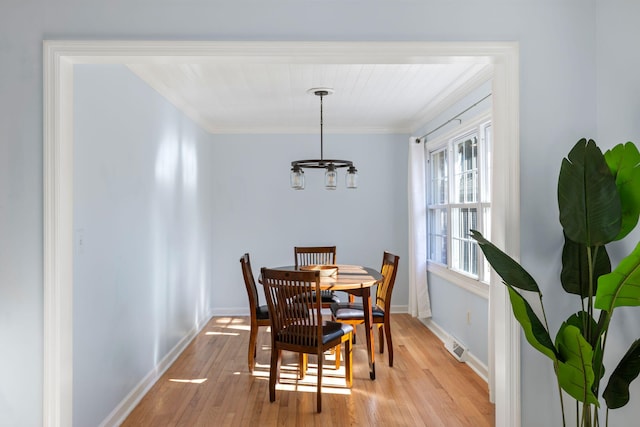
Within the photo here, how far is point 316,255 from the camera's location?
529cm

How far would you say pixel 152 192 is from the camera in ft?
11.6

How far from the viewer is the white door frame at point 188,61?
6.44 feet

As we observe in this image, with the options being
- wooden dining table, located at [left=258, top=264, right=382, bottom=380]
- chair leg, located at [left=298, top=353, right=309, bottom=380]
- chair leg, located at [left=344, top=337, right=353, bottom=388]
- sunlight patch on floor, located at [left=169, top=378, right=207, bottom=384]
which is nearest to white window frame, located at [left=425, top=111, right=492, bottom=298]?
wooden dining table, located at [left=258, top=264, right=382, bottom=380]

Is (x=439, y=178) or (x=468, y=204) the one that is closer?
(x=468, y=204)

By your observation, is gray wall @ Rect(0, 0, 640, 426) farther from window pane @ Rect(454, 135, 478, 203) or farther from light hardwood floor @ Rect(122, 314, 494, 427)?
window pane @ Rect(454, 135, 478, 203)

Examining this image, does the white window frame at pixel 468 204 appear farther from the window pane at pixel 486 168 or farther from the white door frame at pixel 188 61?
the white door frame at pixel 188 61

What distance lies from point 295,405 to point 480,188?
7.35 ft

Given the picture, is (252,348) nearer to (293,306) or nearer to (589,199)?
(293,306)

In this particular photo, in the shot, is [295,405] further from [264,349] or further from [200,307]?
[200,307]

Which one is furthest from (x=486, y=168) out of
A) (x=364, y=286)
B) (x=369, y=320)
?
(x=369, y=320)

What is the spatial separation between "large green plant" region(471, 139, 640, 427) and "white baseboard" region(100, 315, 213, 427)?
2492mm

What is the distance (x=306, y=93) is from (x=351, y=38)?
2189 millimetres

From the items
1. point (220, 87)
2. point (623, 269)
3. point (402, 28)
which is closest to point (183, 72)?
point (220, 87)

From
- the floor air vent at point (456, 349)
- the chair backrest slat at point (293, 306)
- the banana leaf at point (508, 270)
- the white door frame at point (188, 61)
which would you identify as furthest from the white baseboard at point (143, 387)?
the floor air vent at point (456, 349)
